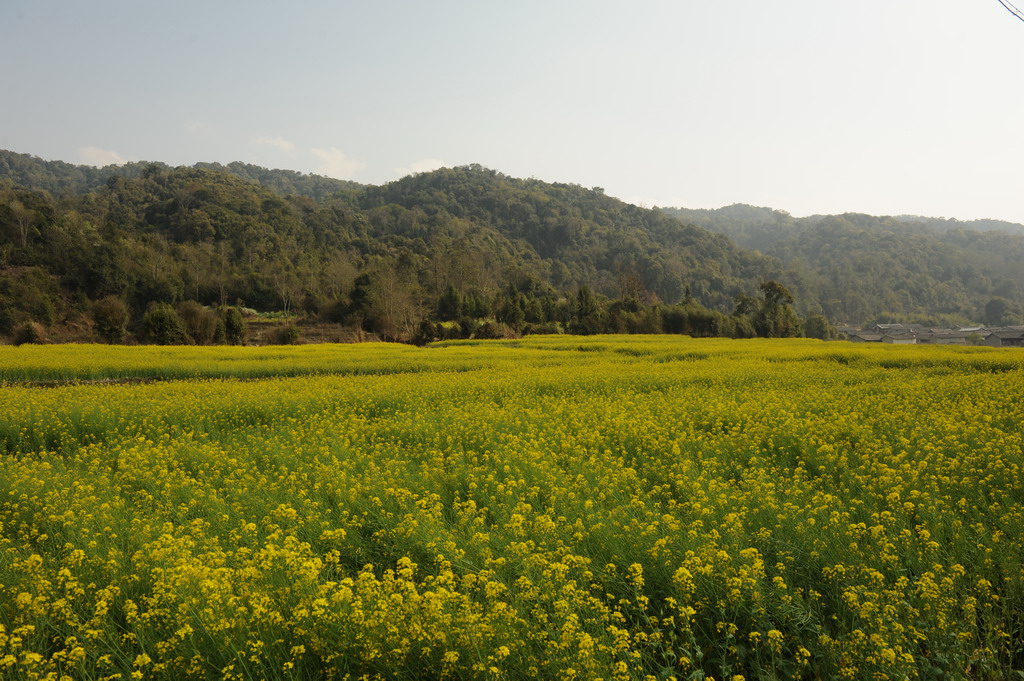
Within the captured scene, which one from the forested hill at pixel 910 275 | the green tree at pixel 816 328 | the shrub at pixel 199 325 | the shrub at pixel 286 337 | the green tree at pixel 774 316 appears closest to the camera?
the shrub at pixel 199 325

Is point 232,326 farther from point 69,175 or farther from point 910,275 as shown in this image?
point 910,275

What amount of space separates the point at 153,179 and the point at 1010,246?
171112 mm

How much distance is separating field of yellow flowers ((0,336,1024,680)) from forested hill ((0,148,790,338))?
136ft

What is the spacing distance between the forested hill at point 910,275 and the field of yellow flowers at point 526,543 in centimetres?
10083

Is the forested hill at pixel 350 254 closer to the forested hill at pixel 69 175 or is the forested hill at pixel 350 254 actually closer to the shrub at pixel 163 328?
the forested hill at pixel 69 175

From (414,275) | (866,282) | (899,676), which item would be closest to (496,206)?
(414,275)

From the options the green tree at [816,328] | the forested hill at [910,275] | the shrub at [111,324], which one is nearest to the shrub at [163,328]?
the shrub at [111,324]

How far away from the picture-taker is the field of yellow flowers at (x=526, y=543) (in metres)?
3.29

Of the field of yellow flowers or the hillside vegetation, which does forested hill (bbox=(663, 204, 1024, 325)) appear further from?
the field of yellow flowers

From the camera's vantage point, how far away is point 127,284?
47531 millimetres

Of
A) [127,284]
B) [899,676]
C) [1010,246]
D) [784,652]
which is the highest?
[1010,246]

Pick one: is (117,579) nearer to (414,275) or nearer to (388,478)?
(388,478)

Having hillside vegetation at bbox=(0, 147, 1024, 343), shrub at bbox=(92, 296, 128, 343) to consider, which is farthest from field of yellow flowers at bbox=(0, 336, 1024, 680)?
hillside vegetation at bbox=(0, 147, 1024, 343)

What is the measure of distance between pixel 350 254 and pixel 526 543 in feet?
233
